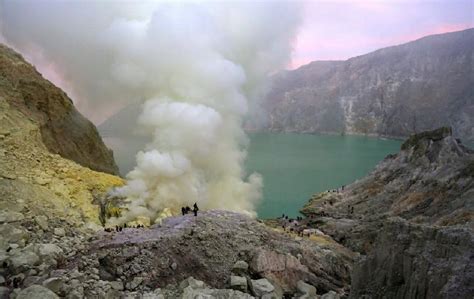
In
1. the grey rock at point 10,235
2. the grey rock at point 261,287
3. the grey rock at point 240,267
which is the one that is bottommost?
the grey rock at point 261,287

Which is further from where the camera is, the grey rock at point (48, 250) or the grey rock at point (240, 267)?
the grey rock at point (240, 267)

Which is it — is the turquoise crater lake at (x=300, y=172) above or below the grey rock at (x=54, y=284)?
above

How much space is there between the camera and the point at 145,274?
1474 cm

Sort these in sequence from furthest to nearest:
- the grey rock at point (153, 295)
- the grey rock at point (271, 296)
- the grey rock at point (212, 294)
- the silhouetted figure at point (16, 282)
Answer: the grey rock at point (271, 296) → the grey rock at point (153, 295) → the grey rock at point (212, 294) → the silhouetted figure at point (16, 282)

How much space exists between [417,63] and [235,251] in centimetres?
17292

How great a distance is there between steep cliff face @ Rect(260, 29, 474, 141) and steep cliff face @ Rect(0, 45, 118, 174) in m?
132

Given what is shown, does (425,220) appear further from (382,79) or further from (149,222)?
(382,79)

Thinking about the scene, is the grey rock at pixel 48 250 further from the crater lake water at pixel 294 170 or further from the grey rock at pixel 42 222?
the crater lake water at pixel 294 170

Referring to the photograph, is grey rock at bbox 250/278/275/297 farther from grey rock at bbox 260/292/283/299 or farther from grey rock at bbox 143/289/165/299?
grey rock at bbox 143/289/165/299

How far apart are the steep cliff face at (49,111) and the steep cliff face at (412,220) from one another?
19852mm

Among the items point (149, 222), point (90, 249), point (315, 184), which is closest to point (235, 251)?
point (90, 249)

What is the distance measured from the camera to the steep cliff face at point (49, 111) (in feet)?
89.2

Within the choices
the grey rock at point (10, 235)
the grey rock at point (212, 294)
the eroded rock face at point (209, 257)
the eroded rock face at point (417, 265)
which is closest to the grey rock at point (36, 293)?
the eroded rock face at point (209, 257)

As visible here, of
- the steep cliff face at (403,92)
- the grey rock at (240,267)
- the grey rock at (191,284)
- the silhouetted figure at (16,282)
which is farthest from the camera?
the steep cliff face at (403,92)
